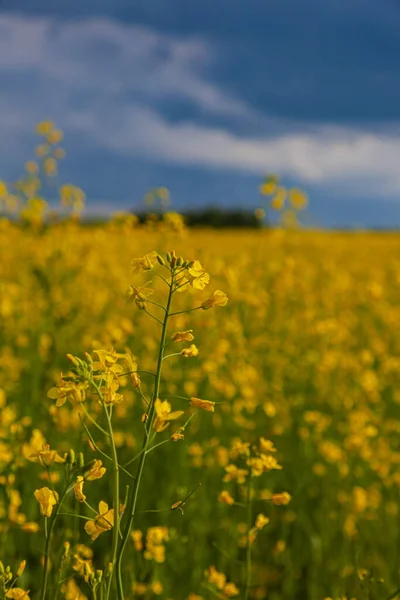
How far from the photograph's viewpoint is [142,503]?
9.89 feet

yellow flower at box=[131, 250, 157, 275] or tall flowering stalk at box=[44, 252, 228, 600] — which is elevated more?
yellow flower at box=[131, 250, 157, 275]

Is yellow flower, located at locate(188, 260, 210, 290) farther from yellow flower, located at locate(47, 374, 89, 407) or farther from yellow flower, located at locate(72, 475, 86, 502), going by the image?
yellow flower, located at locate(72, 475, 86, 502)

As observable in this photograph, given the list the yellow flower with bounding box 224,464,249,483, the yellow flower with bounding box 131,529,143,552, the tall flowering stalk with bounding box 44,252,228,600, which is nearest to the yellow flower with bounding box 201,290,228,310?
the tall flowering stalk with bounding box 44,252,228,600

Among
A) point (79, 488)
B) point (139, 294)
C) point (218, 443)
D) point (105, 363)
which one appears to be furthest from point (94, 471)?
point (218, 443)

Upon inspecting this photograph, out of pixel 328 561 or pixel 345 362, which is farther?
pixel 345 362

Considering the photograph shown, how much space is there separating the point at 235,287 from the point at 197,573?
162 cm

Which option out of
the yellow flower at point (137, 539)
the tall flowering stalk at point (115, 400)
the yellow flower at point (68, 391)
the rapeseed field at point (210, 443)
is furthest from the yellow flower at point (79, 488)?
the yellow flower at point (137, 539)

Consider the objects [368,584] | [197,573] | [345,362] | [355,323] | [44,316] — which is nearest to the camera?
[368,584]

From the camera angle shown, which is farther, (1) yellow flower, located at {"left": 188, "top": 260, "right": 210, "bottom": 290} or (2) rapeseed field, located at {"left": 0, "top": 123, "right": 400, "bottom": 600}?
(2) rapeseed field, located at {"left": 0, "top": 123, "right": 400, "bottom": 600}

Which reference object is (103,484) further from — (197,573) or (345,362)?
(345,362)

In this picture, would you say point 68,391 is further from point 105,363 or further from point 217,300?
point 217,300

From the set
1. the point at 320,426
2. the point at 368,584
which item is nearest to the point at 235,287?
the point at 320,426

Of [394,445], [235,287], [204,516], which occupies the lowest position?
[204,516]

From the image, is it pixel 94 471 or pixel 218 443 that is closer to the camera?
pixel 94 471
